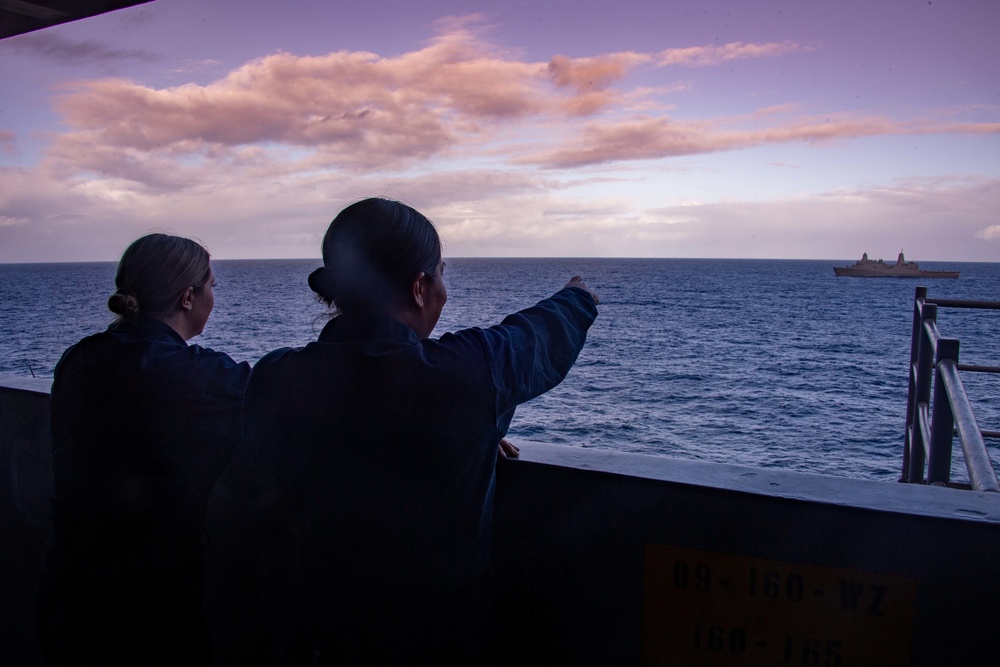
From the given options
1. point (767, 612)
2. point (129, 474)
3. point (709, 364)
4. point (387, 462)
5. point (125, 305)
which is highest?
point (125, 305)

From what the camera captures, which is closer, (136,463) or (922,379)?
(136,463)

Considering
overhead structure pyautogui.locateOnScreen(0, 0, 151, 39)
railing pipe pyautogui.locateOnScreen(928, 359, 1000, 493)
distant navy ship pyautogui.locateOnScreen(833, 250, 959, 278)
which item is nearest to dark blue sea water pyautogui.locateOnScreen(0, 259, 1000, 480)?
overhead structure pyautogui.locateOnScreen(0, 0, 151, 39)

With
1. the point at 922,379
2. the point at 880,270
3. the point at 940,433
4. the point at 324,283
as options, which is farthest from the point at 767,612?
the point at 880,270

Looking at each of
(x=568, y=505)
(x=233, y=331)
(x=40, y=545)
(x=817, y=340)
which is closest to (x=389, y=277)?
(x=568, y=505)

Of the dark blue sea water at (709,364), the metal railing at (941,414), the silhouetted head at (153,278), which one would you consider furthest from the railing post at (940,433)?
the silhouetted head at (153,278)

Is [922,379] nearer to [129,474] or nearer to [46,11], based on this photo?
[129,474]

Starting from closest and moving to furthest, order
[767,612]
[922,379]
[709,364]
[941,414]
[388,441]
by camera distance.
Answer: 1. [388,441]
2. [767,612]
3. [941,414]
4. [922,379]
5. [709,364]

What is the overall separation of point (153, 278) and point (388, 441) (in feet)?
2.73

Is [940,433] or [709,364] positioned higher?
[940,433]

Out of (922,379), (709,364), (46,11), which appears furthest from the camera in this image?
(709,364)

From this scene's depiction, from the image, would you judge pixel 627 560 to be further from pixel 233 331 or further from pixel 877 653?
pixel 233 331

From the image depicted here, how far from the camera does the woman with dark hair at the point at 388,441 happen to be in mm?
1180

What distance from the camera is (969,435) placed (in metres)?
2.12

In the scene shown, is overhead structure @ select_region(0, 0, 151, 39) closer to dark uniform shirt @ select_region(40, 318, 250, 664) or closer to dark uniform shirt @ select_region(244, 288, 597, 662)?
dark uniform shirt @ select_region(40, 318, 250, 664)
